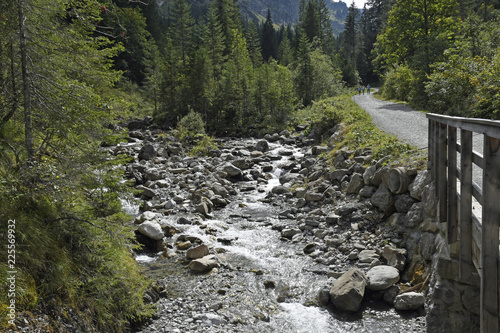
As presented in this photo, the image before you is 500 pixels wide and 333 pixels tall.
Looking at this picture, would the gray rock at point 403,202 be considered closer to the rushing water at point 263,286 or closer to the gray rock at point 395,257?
the gray rock at point 395,257

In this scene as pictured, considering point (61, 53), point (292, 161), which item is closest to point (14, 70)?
point (61, 53)

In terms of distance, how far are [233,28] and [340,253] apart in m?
59.4

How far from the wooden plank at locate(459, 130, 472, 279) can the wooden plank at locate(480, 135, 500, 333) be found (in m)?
0.79

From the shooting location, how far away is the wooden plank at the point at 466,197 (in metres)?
4.71

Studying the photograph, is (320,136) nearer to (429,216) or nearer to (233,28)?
(429,216)

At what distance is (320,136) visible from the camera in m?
24.1

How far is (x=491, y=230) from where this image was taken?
3.89m

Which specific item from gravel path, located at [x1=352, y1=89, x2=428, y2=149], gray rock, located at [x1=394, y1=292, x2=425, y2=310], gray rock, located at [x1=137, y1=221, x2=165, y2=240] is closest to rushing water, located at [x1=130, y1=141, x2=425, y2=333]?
gray rock, located at [x1=394, y1=292, x2=425, y2=310]

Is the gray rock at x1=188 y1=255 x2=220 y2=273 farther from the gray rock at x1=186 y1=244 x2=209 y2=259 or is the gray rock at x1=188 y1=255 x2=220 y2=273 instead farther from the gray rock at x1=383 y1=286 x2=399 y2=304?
the gray rock at x1=383 y1=286 x2=399 y2=304

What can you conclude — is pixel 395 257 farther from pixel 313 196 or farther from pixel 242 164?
pixel 242 164

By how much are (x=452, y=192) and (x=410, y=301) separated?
262 cm

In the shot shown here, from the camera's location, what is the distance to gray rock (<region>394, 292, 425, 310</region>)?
672cm

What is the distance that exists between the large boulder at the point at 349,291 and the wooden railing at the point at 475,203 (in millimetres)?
2288

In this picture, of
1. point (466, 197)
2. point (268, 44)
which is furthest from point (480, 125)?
point (268, 44)
